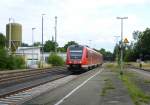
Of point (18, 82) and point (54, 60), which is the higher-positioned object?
point (54, 60)

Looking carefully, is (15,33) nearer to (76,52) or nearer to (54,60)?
(54,60)

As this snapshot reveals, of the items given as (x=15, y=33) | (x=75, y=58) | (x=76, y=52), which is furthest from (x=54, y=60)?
(x=75, y=58)

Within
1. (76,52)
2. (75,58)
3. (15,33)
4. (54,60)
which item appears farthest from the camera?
(15,33)

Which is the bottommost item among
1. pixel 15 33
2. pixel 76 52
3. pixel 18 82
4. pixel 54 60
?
pixel 18 82

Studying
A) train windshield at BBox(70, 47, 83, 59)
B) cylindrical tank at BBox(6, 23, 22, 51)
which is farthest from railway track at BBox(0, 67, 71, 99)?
cylindrical tank at BBox(6, 23, 22, 51)

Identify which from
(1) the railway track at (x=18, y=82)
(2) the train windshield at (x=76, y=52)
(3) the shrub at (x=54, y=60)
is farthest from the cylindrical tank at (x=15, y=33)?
(1) the railway track at (x=18, y=82)

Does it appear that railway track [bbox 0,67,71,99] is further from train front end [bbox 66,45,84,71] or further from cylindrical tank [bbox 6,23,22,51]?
cylindrical tank [bbox 6,23,22,51]

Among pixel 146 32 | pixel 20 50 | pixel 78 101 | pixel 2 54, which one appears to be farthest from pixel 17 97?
pixel 146 32

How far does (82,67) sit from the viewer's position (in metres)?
53.6

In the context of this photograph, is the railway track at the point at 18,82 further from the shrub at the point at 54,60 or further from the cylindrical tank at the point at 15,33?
the cylindrical tank at the point at 15,33

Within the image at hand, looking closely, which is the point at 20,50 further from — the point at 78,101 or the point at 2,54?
the point at 78,101

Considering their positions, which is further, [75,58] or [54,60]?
[54,60]

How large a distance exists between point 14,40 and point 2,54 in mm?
43630

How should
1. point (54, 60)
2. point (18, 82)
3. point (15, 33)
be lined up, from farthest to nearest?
point (15, 33) < point (54, 60) < point (18, 82)
